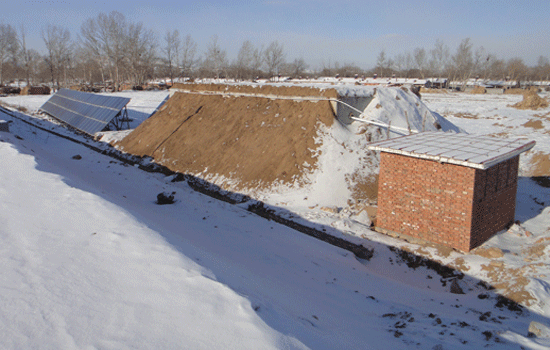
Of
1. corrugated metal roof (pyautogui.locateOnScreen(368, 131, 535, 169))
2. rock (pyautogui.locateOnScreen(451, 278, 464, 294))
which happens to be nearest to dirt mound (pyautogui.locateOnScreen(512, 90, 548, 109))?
corrugated metal roof (pyautogui.locateOnScreen(368, 131, 535, 169))

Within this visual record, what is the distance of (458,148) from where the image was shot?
28.8 feet

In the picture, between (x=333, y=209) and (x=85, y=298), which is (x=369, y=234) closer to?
(x=333, y=209)

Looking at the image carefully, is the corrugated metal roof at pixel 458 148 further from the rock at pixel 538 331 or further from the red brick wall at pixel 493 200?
the rock at pixel 538 331

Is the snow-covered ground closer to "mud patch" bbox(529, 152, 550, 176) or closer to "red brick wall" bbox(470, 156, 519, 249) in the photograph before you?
"red brick wall" bbox(470, 156, 519, 249)

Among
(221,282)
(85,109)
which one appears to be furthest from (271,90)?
(85,109)

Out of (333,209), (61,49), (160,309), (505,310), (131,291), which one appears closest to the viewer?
(160,309)

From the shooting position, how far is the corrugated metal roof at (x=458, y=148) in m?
7.85

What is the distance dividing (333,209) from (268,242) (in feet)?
8.52

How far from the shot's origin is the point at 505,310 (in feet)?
20.3

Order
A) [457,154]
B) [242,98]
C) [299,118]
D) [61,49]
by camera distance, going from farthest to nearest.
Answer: [61,49] < [242,98] < [299,118] < [457,154]

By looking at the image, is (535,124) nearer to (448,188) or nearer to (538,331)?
(448,188)

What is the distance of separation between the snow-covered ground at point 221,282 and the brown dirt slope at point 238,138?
8.79ft

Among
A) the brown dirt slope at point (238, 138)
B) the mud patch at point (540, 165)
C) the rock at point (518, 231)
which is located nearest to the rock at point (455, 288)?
the rock at point (518, 231)

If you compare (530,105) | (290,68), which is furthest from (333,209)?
(290,68)
